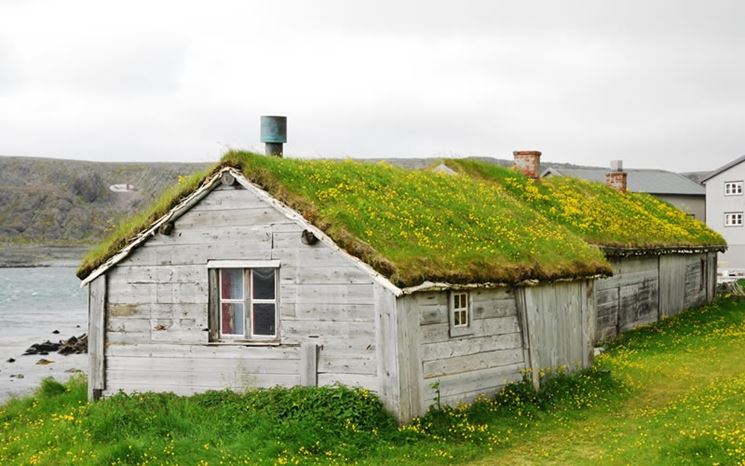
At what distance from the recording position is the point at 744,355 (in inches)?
976

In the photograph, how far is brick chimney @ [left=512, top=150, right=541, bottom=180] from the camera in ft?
108

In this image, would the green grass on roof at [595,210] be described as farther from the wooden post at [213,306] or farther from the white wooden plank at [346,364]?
the white wooden plank at [346,364]

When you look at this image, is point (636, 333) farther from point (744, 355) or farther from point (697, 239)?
point (697, 239)

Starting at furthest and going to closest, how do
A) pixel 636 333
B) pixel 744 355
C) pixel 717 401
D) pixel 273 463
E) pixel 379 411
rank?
pixel 636 333, pixel 744 355, pixel 717 401, pixel 379 411, pixel 273 463

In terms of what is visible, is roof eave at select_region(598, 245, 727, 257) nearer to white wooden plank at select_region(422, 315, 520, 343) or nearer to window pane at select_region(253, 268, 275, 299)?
white wooden plank at select_region(422, 315, 520, 343)

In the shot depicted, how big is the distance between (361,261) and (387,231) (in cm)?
134

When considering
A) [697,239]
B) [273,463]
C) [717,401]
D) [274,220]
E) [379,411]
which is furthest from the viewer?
[697,239]

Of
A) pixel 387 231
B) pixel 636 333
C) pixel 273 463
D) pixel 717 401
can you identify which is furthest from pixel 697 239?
pixel 273 463

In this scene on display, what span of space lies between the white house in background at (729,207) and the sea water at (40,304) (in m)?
47.2

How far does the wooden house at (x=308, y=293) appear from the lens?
15.1 m

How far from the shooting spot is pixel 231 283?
16484 mm

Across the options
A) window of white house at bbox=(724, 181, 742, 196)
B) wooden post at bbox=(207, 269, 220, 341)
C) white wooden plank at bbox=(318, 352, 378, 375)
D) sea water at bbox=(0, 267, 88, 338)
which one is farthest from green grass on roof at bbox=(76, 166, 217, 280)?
window of white house at bbox=(724, 181, 742, 196)

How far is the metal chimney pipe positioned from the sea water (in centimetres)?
3180

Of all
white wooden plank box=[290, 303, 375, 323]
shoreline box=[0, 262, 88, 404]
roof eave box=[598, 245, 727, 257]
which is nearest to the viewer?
white wooden plank box=[290, 303, 375, 323]
